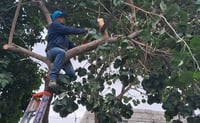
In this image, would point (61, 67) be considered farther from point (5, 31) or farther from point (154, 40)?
point (5, 31)

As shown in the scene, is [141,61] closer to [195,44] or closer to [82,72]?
[82,72]

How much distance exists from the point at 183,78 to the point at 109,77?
1687 millimetres

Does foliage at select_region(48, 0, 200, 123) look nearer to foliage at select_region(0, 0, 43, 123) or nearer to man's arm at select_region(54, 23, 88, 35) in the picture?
man's arm at select_region(54, 23, 88, 35)

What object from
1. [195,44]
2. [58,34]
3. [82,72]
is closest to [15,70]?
[82,72]

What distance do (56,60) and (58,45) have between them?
264 mm

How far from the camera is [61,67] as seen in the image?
3.75 m

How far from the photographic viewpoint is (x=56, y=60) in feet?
12.1

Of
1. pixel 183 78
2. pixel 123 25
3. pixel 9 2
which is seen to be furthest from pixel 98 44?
pixel 9 2

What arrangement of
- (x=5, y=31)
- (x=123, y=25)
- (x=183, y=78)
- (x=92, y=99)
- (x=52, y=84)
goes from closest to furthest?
(x=183, y=78) < (x=52, y=84) < (x=92, y=99) < (x=123, y=25) < (x=5, y=31)

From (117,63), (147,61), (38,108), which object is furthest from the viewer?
(147,61)

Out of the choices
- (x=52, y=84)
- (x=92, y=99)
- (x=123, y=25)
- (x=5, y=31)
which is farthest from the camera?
(x=5, y=31)

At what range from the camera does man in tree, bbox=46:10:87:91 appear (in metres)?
3.68

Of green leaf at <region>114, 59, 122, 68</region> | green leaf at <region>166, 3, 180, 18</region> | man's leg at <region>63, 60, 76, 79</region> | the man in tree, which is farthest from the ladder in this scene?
green leaf at <region>166, 3, 180, 18</region>

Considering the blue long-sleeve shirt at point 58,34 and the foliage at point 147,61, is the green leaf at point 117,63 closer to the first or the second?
the foliage at point 147,61
